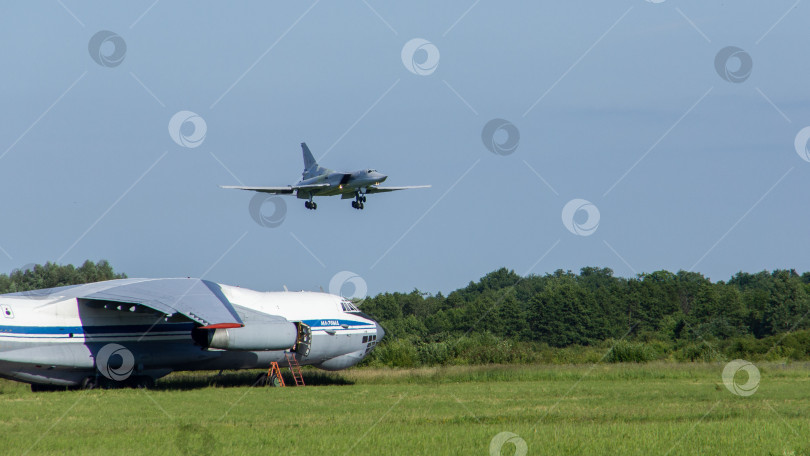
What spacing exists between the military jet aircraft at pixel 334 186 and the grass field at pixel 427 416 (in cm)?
974

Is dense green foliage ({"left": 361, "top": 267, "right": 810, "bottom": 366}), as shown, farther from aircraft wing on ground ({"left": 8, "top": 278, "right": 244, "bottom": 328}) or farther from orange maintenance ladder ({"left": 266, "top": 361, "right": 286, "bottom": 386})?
aircraft wing on ground ({"left": 8, "top": 278, "right": 244, "bottom": 328})

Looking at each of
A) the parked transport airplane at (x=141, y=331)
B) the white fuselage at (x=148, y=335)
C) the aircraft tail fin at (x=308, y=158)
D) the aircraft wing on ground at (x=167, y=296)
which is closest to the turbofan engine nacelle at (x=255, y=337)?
the parked transport airplane at (x=141, y=331)

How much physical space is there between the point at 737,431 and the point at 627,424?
1930mm

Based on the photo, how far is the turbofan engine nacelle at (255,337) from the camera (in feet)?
83.6

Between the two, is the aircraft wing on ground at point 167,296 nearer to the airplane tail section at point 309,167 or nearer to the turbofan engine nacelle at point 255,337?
the turbofan engine nacelle at point 255,337

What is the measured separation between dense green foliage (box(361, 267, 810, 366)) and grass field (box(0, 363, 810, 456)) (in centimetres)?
963

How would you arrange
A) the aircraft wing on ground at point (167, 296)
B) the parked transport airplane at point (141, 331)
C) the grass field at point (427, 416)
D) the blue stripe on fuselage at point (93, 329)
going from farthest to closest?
1. the blue stripe on fuselage at point (93, 329)
2. the parked transport airplane at point (141, 331)
3. the aircraft wing on ground at point (167, 296)
4. the grass field at point (427, 416)

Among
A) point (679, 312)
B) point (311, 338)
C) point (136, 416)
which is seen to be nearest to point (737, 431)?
point (136, 416)

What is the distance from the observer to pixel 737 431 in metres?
15.3

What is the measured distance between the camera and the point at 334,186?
38.1 meters

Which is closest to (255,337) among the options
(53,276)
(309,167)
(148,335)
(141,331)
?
(148,335)

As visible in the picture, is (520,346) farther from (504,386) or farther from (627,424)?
(627,424)

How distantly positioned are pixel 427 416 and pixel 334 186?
2062cm

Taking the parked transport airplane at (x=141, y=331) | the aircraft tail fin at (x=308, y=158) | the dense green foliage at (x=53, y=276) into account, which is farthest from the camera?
the dense green foliage at (x=53, y=276)
